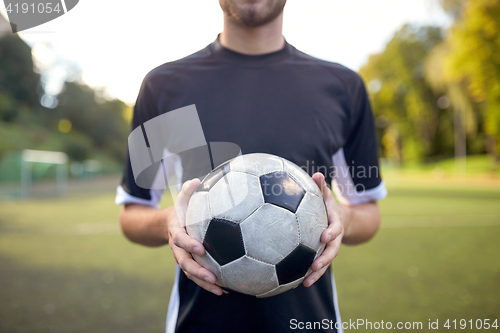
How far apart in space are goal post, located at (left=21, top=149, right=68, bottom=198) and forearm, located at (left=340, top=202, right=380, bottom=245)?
17.1 meters

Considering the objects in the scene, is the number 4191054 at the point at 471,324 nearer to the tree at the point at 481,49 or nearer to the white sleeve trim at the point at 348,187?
the white sleeve trim at the point at 348,187

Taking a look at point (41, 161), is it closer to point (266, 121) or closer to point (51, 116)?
point (51, 116)

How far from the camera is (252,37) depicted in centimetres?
160

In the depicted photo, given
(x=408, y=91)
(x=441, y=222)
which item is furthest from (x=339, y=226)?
(x=408, y=91)

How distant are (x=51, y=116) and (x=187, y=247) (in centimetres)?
3418

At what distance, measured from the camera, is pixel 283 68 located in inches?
64.0

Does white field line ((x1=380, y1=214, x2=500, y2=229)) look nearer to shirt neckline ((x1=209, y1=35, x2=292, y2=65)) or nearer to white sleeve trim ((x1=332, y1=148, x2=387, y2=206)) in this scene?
white sleeve trim ((x1=332, y1=148, x2=387, y2=206))

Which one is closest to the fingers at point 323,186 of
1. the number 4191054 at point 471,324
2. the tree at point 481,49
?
the number 4191054 at point 471,324

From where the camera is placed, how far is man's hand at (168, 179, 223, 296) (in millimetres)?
1108

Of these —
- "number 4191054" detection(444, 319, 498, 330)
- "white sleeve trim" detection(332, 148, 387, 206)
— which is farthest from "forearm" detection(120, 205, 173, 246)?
"number 4191054" detection(444, 319, 498, 330)

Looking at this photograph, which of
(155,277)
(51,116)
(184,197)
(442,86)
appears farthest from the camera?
(51,116)

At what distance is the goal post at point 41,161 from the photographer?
16219 mm

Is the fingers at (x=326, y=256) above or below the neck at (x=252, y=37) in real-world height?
below

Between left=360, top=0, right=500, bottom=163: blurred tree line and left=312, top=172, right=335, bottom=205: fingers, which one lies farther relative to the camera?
left=360, top=0, right=500, bottom=163: blurred tree line
